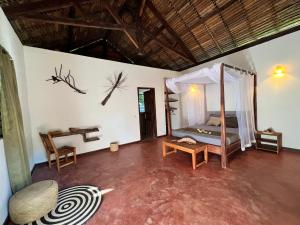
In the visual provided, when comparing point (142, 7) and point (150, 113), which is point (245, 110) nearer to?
point (150, 113)

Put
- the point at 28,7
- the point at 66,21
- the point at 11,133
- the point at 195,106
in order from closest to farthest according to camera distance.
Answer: the point at 11,133
the point at 28,7
the point at 66,21
the point at 195,106

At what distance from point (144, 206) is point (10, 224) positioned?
179 cm

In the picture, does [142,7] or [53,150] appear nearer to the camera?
[53,150]

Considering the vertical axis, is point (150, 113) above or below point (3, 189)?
above

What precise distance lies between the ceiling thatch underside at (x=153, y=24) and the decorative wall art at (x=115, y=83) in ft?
3.91

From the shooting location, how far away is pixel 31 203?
183 centimetres

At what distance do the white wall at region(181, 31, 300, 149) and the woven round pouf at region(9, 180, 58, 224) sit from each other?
5384mm

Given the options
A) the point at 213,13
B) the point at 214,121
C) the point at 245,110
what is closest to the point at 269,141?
the point at 245,110

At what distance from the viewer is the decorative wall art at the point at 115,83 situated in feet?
16.0

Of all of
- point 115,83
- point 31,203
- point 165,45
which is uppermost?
point 165,45

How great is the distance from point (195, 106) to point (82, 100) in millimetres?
3931

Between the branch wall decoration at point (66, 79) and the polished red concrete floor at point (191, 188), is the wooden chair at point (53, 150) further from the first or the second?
the branch wall decoration at point (66, 79)

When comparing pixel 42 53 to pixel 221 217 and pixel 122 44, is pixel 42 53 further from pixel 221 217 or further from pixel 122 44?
pixel 221 217

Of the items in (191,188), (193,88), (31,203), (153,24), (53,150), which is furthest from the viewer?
(193,88)
